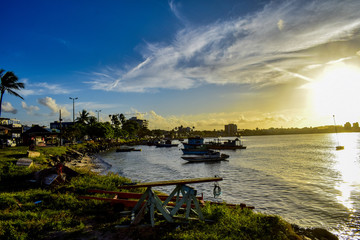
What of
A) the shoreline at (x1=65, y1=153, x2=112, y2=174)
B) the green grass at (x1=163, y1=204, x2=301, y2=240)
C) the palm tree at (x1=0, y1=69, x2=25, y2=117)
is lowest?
the shoreline at (x1=65, y1=153, x2=112, y2=174)

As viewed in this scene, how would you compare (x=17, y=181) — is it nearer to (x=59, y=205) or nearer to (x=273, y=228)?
(x=59, y=205)

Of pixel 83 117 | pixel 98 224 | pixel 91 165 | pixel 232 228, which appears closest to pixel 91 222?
pixel 98 224

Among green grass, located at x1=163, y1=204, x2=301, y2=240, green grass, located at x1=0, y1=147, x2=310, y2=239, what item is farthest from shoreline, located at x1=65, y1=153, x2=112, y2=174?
green grass, located at x1=163, y1=204, x2=301, y2=240

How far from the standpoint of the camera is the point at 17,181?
45.4ft

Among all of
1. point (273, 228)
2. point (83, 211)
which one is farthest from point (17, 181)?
point (273, 228)

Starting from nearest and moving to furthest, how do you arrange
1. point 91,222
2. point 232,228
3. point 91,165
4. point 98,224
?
point 232,228, point 98,224, point 91,222, point 91,165

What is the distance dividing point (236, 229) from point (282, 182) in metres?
21.4

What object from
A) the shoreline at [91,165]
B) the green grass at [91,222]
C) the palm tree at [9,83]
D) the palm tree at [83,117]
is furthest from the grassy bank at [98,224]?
the palm tree at [83,117]

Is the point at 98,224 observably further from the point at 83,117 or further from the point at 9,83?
the point at 83,117

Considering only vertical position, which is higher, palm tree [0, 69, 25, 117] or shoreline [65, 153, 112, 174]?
palm tree [0, 69, 25, 117]

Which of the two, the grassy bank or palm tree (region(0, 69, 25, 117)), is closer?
the grassy bank

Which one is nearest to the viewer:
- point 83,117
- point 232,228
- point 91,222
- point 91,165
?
point 232,228

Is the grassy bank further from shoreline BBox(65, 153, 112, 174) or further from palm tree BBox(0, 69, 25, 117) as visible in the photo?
palm tree BBox(0, 69, 25, 117)

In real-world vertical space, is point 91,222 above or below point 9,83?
below
